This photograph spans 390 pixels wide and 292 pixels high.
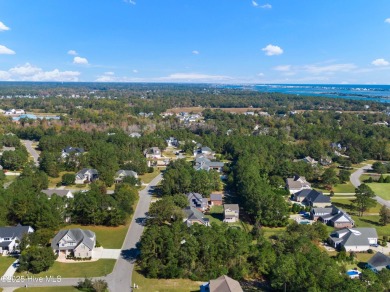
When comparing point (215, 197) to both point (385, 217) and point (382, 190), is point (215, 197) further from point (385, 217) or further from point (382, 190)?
point (382, 190)

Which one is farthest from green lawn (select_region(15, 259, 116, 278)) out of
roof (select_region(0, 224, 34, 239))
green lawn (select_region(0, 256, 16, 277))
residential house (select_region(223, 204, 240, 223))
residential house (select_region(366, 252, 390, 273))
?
residential house (select_region(366, 252, 390, 273))

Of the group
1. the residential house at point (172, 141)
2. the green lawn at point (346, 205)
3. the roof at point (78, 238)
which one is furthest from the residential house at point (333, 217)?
the residential house at point (172, 141)

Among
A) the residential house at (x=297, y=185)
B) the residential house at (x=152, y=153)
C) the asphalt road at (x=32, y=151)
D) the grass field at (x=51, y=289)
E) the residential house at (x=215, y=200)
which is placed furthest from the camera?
the residential house at (x=152, y=153)

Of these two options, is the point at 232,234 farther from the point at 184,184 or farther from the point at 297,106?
the point at 297,106

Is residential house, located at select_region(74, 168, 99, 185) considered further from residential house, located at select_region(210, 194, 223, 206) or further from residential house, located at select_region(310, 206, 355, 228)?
residential house, located at select_region(310, 206, 355, 228)

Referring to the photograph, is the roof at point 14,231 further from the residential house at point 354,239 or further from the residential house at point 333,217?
the residential house at point 333,217

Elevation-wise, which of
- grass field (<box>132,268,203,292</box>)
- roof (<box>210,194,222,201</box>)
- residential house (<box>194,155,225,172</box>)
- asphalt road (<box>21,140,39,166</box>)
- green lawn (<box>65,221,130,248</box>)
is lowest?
asphalt road (<box>21,140,39,166</box>)
